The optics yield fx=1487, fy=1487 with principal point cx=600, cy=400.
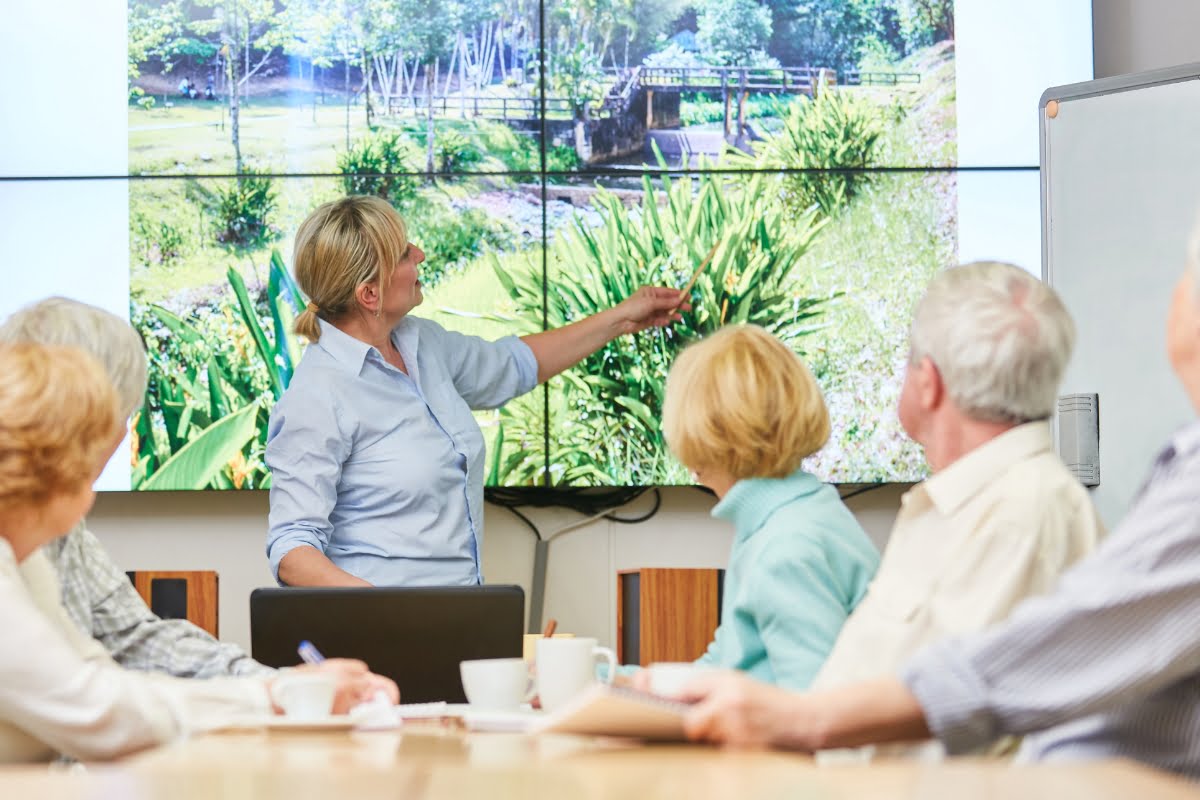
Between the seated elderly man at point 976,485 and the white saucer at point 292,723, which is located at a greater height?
the seated elderly man at point 976,485

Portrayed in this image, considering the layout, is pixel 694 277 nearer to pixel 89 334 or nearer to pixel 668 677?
pixel 89 334

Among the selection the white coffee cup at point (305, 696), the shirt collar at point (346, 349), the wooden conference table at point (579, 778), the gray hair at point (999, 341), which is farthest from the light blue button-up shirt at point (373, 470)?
the wooden conference table at point (579, 778)

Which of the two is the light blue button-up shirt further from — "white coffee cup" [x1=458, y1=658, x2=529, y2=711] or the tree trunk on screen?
"white coffee cup" [x1=458, y1=658, x2=529, y2=711]

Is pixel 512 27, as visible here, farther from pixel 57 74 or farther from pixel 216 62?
pixel 57 74

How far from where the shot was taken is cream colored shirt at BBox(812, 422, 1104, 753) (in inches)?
56.7

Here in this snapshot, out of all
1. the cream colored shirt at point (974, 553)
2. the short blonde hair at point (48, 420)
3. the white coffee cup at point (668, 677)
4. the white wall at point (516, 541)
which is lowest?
the white wall at point (516, 541)

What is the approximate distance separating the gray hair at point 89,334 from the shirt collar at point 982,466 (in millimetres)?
954

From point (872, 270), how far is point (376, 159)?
3.93 feet

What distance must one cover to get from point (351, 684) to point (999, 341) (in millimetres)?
798

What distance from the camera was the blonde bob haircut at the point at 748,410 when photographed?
1.91 m

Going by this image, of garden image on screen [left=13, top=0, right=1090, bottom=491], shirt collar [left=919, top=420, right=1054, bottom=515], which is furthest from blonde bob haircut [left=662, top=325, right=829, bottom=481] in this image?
garden image on screen [left=13, top=0, right=1090, bottom=491]

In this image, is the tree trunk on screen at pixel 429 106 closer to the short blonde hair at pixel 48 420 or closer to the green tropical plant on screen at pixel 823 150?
the green tropical plant on screen at pixel 823 150

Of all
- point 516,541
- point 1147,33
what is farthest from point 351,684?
point 1147,33

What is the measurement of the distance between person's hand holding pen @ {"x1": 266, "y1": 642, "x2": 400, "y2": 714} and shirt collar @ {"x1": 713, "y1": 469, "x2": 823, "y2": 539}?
48cm
